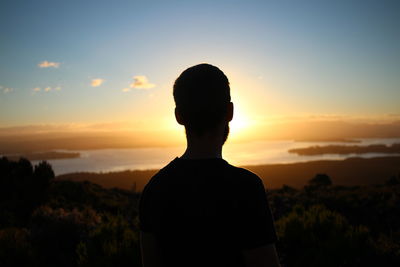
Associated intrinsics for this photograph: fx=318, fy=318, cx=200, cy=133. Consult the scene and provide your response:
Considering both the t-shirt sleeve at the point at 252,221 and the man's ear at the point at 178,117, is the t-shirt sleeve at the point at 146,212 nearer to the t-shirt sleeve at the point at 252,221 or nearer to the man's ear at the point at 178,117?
the man's ear at the point at 178,117

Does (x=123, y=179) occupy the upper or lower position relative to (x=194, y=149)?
lower

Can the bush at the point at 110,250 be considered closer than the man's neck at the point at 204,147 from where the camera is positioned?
No

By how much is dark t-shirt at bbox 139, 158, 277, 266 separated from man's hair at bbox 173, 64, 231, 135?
0.19m

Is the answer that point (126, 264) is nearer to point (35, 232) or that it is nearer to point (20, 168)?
point (35, 232)

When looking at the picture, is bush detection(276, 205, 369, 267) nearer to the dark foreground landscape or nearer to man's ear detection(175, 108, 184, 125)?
the dark foreground landscape

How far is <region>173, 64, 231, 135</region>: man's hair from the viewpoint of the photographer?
1488 mm

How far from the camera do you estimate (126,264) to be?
6.67m

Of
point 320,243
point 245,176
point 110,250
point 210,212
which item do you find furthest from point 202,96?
point 320,243

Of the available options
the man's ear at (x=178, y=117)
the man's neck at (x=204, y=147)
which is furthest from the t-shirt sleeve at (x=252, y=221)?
the man's ear at (x=178, y=117)

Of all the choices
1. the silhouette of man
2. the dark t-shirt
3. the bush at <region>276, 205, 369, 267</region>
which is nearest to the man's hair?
the silhouette of man

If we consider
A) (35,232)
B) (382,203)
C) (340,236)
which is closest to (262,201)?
(340,236)

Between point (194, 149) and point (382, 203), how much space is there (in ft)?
47.4

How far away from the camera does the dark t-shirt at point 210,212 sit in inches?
54.9

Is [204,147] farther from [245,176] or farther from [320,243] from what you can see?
[320,243]
